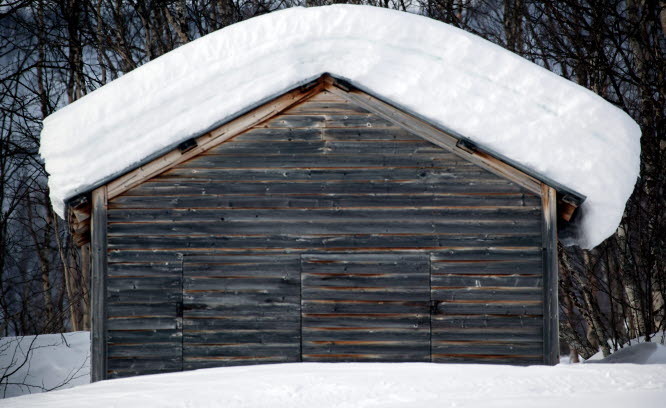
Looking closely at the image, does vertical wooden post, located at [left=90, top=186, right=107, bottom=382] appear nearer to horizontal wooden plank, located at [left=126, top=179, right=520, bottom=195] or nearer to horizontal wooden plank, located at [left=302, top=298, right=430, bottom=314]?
horizontal wooden plank, located at [left=126, top=179, right=520, bottom=195]

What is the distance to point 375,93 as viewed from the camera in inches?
328

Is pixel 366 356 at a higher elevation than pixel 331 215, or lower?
lower

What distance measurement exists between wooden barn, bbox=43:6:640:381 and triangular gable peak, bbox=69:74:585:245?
18 millimetres

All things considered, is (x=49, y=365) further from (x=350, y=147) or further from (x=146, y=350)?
(x=350, y=147)

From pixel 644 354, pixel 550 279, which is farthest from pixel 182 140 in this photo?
pixel 644 354

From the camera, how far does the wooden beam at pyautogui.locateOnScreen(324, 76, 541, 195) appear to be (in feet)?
27.6

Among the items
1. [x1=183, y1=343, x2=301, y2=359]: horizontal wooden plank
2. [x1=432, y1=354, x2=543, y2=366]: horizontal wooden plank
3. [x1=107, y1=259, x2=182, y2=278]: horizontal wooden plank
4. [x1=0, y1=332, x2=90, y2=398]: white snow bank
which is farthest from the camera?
[x1=0, y1=332, x2=90, y2=398]: white snow bank

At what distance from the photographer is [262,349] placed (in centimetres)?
838

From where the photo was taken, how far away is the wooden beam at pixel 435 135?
8.41m

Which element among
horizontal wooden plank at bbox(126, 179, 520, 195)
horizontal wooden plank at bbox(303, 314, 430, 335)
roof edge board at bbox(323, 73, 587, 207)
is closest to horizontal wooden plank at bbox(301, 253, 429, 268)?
horizontal wooden plank at bbox(303, 314, 430, 335)

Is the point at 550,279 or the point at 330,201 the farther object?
the point at 330,201

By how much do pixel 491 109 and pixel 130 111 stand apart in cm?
472

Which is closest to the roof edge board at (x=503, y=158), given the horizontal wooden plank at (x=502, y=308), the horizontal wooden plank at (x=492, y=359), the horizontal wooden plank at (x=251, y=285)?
the horizontal wooden plank at (x=502, y=308)

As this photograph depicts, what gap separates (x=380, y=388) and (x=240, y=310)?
401 cm
